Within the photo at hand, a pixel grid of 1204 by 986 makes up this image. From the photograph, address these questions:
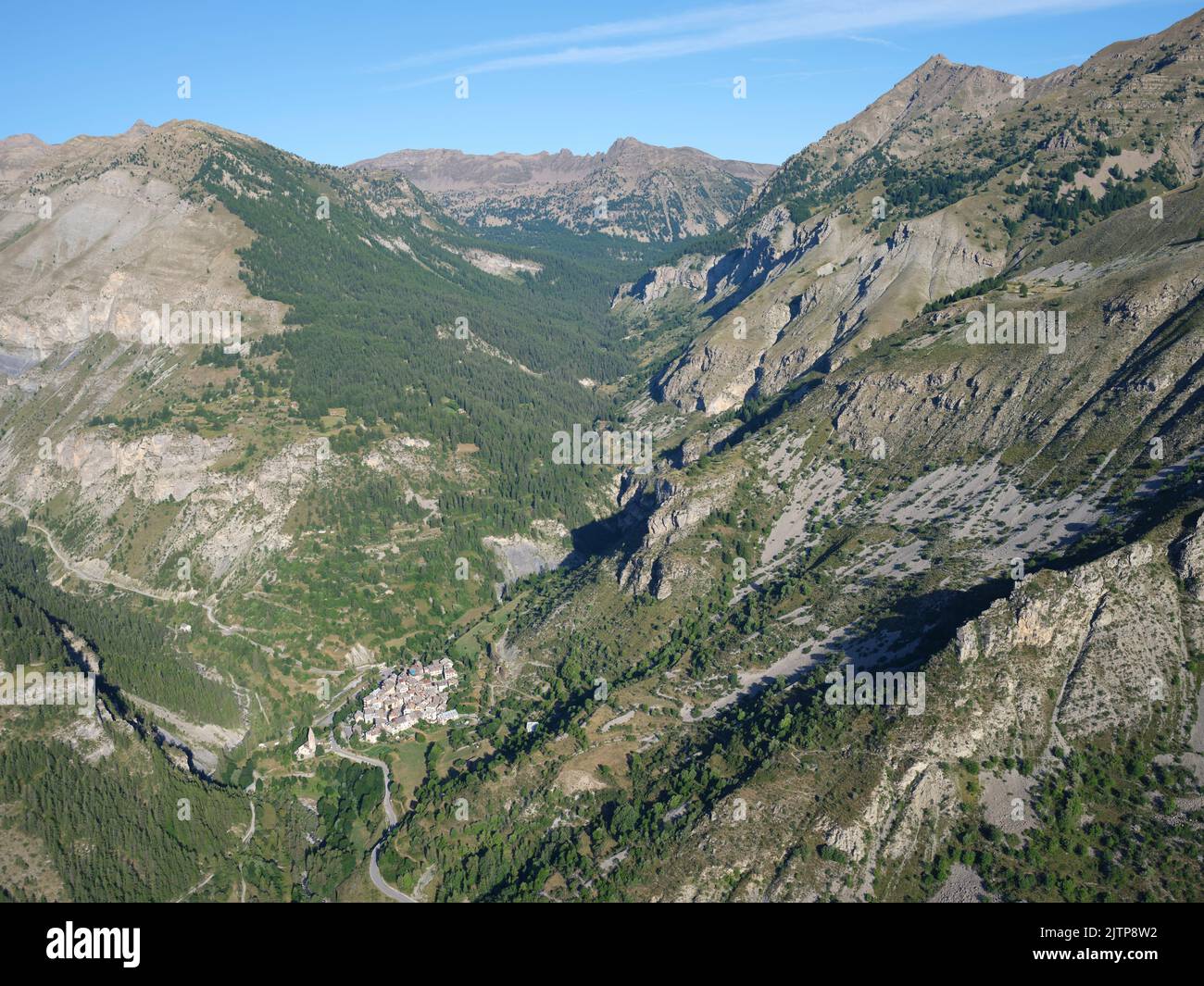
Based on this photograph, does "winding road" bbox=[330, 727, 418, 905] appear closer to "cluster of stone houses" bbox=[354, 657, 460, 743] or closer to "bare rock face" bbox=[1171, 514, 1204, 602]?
"cluster of stone houses" bbox=[354, 657, 460, 743]

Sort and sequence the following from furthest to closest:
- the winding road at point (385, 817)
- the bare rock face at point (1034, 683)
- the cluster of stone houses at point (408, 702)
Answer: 1. the cluster of stone houses at point (408, 702)
2. the winding road at point (385, 817)
3. the bare rock face at point (1034, 683)

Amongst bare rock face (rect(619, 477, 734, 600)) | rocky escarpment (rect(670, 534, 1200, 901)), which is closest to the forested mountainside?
rocky escarpment (rect(670, 534, 1200, 901))

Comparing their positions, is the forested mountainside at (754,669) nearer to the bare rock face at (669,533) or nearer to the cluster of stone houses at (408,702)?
the bare rock face at (669,533)

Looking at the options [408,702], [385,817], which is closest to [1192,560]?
[385,817]

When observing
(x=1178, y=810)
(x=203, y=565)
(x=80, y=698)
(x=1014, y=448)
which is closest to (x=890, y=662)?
(x=1178, y=810)

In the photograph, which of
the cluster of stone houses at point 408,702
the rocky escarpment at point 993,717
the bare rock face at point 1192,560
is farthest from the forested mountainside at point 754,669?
the cluster of stone houses at point 408,702

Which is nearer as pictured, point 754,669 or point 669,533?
point 754,669

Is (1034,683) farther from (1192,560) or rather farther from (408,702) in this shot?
(408,702)

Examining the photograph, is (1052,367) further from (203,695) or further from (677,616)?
(203,695)
